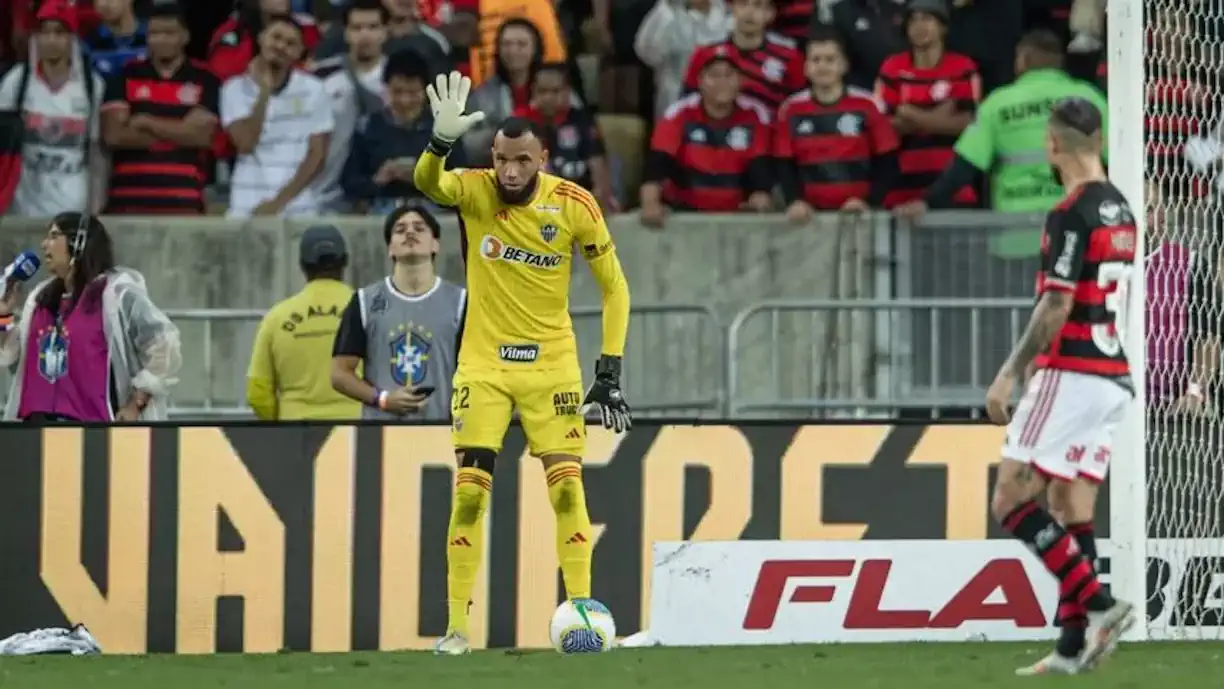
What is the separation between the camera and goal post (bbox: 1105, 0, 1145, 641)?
1157cm

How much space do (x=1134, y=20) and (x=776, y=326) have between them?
282 cm

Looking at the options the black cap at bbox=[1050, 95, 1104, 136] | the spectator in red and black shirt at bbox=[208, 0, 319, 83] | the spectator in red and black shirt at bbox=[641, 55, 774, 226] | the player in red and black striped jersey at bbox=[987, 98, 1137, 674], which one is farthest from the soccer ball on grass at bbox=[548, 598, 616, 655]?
the spectator in red and black shirt at bbox=[208, 0, 319, 83]

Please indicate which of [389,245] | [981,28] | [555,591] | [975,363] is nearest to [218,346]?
[389,245]

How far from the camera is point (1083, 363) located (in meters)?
9.79

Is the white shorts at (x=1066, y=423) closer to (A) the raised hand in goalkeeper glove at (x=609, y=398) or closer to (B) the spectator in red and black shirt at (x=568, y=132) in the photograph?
(A) the raised hand in goalkeeper glove at (x=609, y=398)

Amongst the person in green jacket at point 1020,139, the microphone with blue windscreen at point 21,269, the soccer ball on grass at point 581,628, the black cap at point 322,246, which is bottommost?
the soccer ball on grass at point 581,628


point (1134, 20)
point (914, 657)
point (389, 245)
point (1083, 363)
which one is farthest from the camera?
point (389, 245)

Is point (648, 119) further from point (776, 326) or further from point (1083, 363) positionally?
point (1083, 363)

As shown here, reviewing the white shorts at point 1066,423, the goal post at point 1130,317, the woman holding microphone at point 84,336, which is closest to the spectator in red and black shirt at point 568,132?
the woman holding microphone at point 84,336

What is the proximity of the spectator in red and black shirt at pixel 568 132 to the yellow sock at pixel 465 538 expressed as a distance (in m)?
4.52

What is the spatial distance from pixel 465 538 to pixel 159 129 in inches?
211

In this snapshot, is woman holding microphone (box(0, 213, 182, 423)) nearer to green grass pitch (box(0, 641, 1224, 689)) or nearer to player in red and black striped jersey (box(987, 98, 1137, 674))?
green grass pitch (box(0, 641, 1224, 689))

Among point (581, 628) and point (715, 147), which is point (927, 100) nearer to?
point (715, 147)

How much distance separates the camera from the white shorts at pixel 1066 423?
979cm
